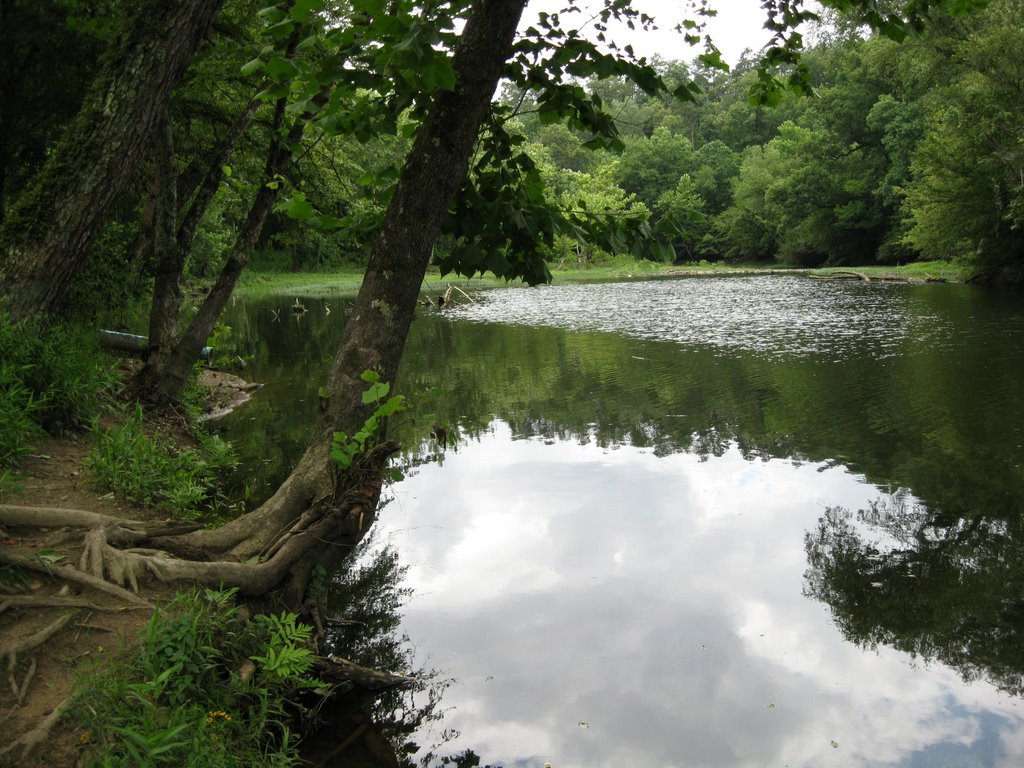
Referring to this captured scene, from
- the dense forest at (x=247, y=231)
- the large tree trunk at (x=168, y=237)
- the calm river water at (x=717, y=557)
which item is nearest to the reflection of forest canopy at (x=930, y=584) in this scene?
the calm river water at (x=717, y=557)

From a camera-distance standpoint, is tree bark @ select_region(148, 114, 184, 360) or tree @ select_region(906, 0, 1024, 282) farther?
tree @ select_region(906, 0, 1024, 282)

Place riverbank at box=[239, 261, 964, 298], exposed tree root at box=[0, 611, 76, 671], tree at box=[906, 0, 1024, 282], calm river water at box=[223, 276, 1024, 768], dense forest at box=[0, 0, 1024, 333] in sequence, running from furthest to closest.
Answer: riverbank at box=[239, 261, 964, 298] → tree at box=[906, 0, 1024, 282] → dense forest at box=[0, 0, 1024, 333] → calm river water at box=[223, 276, 1024, 768] → exposed tree root at box=[0, 611, 76, 671]

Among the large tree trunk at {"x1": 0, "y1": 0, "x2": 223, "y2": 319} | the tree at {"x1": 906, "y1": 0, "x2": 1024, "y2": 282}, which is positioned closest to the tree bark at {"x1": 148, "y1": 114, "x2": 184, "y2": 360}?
the large tree trunk at {"x1": 0, "y1": 0, "x2": 223, "y2": 319}

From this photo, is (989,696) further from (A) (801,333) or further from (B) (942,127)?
(B) (942,127)

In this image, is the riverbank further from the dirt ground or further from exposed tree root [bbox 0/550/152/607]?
exposed tree root [bbox 0/550/152/607]

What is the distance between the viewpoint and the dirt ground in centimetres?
315

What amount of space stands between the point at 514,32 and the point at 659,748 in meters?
3.99

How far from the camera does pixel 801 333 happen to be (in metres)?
20.7

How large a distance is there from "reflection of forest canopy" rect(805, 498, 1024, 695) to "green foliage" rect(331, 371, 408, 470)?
139 inches

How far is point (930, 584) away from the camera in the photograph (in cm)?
635

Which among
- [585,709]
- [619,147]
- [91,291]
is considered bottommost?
[585,709]

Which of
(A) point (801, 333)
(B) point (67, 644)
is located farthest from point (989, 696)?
(A) point (801, 333)

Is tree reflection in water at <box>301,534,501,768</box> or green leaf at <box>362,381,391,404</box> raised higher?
green leaf at <box>362,381,391,404</box>

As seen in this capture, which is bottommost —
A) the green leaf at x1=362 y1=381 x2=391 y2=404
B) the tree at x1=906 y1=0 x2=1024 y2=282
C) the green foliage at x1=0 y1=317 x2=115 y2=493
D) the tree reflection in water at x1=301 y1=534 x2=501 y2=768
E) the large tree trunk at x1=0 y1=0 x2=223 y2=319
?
the tree reflection in water at x1=301 y1=534 x2=501 y2=768
